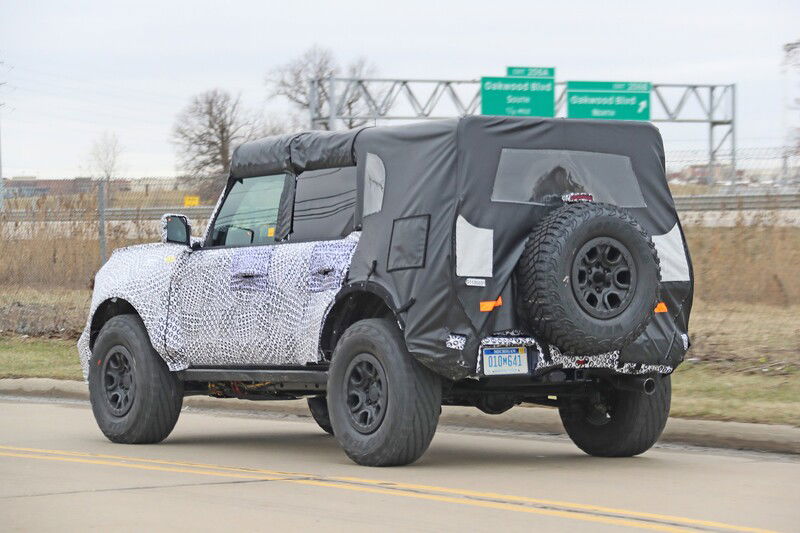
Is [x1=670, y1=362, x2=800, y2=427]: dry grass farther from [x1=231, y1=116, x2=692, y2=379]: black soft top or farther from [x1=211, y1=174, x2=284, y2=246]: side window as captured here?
[x1=211, y1=174, x2=284, y2=246]: side window

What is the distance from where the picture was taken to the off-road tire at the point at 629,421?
32.1 feet

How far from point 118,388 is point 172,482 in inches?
112

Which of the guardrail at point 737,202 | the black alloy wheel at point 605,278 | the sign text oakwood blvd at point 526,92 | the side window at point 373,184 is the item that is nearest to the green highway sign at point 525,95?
the sign text oakwood blvd at point 526,92

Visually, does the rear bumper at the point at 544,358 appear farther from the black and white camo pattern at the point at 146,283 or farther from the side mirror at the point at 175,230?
the side mirror at the point at 175,230

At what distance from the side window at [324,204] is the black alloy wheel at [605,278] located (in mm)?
1733

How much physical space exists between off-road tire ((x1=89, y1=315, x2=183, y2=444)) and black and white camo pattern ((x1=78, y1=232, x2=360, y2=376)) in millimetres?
126

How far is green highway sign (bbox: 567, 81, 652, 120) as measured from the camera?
38.8 metres

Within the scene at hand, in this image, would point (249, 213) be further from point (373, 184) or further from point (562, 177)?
point (562, 177)

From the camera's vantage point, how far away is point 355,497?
780cm

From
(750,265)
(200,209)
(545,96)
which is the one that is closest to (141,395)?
(750,265)

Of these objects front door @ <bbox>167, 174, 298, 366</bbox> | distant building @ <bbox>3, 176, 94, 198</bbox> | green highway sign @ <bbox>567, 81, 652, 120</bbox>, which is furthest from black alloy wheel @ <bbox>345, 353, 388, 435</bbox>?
green highway sign @ <bbox>567, 81, 652, 120</bbox>

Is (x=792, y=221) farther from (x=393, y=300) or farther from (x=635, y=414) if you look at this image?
(x=393, y=300)

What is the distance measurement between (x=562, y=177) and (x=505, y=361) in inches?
53.2

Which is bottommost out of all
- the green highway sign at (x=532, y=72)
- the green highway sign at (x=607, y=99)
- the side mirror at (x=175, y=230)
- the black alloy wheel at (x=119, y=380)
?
the black alloy wheel at (x=119, y=380)
